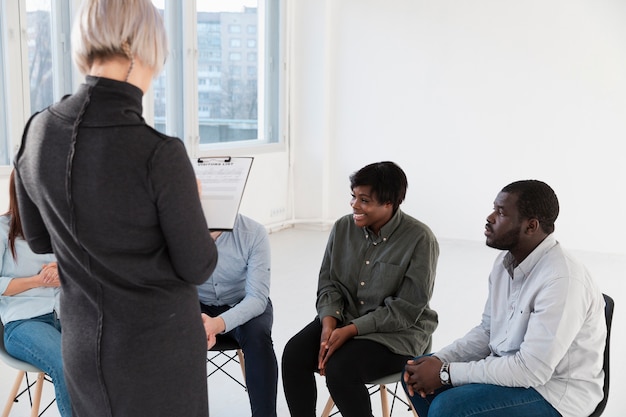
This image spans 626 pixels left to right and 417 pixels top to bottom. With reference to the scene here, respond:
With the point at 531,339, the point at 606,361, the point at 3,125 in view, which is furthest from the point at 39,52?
the point at 606,361

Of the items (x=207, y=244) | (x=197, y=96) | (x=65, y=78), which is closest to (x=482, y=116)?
(x=197, y=96)

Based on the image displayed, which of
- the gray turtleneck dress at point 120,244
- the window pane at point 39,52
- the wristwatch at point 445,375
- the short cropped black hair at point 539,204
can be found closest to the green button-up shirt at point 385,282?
the wristwatch at point 445,375

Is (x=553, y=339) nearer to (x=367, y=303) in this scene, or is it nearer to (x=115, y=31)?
(x=367, y=303)

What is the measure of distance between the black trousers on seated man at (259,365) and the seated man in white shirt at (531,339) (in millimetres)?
571

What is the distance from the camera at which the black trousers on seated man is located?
8.14 ft

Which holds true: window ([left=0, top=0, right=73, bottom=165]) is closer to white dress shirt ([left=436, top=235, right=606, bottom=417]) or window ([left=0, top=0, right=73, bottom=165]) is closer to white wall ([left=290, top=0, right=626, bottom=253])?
white wall ([left=290, top=0, right=626, bottom=253])

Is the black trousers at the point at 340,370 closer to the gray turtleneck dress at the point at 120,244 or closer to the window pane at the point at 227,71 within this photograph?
the gray turtleneck dress at the point at 120,244

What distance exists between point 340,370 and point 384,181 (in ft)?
2.28

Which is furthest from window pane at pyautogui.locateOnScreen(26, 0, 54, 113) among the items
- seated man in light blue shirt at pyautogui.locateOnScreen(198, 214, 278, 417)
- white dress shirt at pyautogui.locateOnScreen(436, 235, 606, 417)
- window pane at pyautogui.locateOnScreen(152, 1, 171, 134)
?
white dress shirt at pyautogui.locateOnScreen(436, 235, 606, 417)

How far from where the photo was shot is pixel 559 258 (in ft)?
6.44

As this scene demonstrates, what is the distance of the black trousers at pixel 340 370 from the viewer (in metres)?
2.34

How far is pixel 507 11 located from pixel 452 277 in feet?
8.18

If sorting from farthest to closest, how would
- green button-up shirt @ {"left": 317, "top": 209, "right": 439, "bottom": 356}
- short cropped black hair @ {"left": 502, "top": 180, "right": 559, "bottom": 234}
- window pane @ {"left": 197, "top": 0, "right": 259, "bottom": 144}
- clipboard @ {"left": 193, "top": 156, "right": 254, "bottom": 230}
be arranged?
window pane @ {"left": 197, "top": 0, "right": 259, "bottom": 144} → green button-up shirt @ {"left": 317, "top": 209, "right": 439, "bottom": 356} → short cropped black hair @ {"left": 502, "top": 180, "right": 559, "bottom": 234} → clipboard @ {"left": 193, "top": 156, "right": 254, "bottom": 230}

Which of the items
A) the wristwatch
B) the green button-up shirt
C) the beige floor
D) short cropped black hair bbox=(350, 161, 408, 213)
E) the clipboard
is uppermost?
the clipboard
